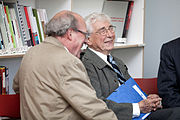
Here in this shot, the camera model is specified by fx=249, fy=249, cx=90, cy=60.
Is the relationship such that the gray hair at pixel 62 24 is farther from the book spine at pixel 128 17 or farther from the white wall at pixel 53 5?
the book spine at pixel 128 17

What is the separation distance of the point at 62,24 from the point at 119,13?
4.31 feet

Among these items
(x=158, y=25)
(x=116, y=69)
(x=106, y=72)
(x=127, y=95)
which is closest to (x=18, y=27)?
(x=106, y=72)

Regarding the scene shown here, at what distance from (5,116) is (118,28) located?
147 cm

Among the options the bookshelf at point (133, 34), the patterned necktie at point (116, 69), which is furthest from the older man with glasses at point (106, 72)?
the bookshelf at point (133, 34)

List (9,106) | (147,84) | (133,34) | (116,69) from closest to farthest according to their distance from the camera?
(9,106)
(116,69)
(147,84)
(133,34)

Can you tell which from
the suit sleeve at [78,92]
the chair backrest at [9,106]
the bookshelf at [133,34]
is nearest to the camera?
the suit sleeve at [78,92]

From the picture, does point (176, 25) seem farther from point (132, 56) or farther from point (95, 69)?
point (95, 69)

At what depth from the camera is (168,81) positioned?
1932 mm

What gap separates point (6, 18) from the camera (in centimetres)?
177

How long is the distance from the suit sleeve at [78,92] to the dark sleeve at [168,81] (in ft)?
2.63

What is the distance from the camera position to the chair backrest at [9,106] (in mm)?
1617

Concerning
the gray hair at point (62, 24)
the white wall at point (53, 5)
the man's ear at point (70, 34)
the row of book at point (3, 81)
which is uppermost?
the white wall at point (53, 5)

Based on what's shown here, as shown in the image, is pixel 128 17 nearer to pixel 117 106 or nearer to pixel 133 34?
pixel 133 34

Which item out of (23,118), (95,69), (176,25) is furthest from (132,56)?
(23,118)
